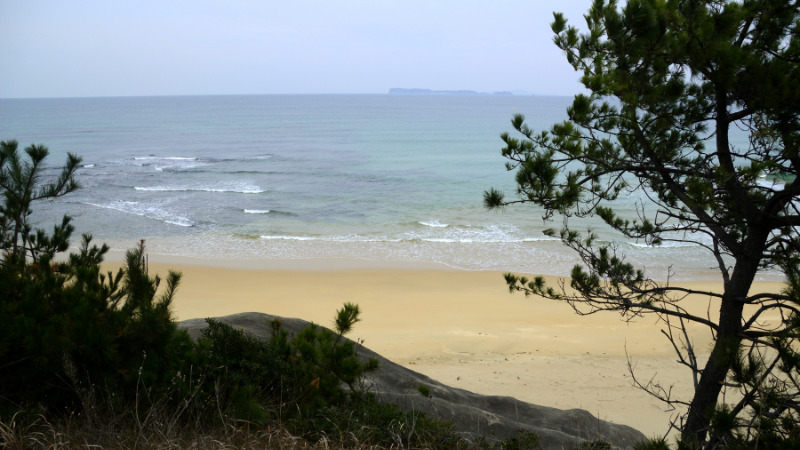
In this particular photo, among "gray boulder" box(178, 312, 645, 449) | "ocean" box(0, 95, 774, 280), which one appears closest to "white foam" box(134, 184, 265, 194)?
"ocean" box(0, 95, 774, 280)

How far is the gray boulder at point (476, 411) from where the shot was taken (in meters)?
4.55

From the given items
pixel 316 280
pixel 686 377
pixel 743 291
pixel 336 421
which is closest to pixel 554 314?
pixel 686 377

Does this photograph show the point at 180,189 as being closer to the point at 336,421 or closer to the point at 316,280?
the point at 316,280

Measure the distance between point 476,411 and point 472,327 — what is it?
633cm

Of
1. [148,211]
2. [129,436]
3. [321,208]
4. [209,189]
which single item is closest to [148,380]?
[129,436]

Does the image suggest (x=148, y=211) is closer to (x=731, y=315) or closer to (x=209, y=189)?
(x=209, y=189)

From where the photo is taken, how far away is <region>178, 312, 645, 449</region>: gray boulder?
4551 mm

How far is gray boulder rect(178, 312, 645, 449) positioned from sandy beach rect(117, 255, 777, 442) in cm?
144

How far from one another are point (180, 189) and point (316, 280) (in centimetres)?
1581

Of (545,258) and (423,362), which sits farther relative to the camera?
(545,258)

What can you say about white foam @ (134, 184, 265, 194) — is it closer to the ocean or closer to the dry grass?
the ocean

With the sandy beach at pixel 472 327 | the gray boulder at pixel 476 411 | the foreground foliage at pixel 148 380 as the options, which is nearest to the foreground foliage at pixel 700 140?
the gray boulder at pixel 476 411

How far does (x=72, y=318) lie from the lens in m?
3.12

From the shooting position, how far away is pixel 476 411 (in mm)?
4832
